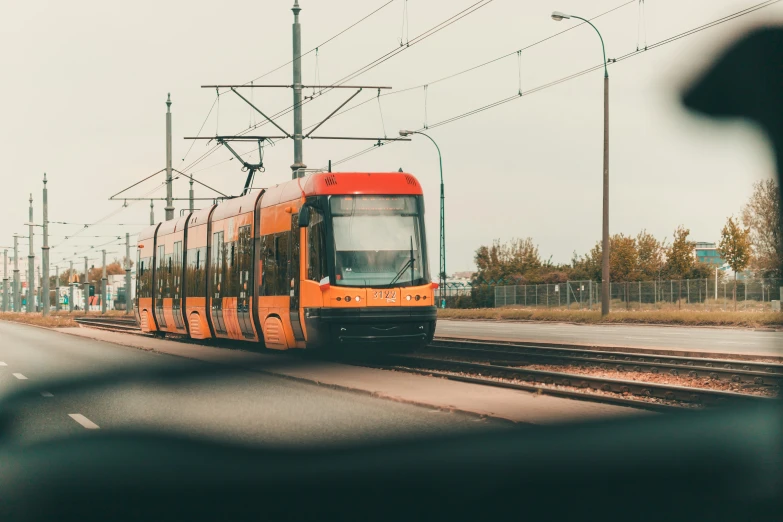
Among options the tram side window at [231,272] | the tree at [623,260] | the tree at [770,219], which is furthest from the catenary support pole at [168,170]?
the tree at [623,260]

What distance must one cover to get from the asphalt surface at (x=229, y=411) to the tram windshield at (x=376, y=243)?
2858 mm

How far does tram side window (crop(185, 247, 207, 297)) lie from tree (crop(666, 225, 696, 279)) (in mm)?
52330

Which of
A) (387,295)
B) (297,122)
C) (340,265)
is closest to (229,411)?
(340,265)

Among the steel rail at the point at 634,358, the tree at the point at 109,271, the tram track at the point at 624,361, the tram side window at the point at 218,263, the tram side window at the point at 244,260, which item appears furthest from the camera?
the tree at the point at 109,271

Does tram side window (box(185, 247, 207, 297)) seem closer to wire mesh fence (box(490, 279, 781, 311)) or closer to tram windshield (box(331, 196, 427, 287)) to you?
tram windshield (box(331, 196, 427, 287))

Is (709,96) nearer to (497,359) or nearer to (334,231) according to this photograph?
(334,231)

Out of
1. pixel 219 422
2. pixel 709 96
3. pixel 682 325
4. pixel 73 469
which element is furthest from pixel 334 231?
pixel 682 325

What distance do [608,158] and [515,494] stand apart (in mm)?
31994

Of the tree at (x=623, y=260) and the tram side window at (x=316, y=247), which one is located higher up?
the tree at (x=623, y=260)

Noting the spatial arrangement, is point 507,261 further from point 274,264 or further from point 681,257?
point 274,264

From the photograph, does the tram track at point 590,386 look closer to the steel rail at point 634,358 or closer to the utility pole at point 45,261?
the steel rail at point 634,358

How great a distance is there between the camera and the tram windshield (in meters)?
18.7

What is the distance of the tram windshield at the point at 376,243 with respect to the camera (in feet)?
61.4

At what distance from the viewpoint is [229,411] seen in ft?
38.1
